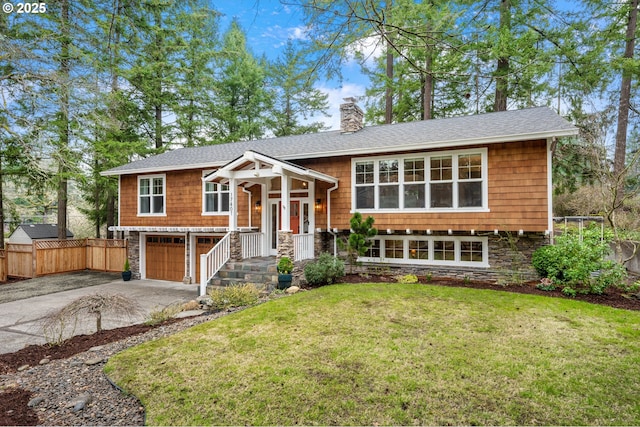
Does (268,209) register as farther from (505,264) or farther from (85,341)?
(505,264)

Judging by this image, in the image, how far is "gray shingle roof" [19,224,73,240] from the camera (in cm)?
1773

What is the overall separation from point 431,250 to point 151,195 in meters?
11.4

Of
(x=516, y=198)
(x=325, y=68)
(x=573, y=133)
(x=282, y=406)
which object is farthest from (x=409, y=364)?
(x=573, y=133)

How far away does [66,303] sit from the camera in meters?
9.33

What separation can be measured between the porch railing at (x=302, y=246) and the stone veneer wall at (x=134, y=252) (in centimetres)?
811

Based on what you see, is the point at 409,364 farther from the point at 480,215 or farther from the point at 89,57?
the point at 89,57

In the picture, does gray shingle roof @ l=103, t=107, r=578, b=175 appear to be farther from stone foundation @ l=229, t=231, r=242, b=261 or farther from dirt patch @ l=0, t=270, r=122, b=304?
dirt patch @ l=0, t=270, r=122, b=304

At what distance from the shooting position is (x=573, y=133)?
7766mm

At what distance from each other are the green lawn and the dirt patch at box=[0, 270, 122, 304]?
28.5 feet

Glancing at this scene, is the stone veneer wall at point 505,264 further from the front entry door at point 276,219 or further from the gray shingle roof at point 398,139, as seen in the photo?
the front entry door at point 276,219

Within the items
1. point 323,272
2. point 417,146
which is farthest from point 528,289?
point 323,272

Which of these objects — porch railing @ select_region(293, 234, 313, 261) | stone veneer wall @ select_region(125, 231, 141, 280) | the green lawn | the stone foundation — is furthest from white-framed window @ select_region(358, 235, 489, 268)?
stone veneer wall @ select_region(125, 231, 141, 280)

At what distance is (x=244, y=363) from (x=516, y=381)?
130 inches

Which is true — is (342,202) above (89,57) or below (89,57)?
below
